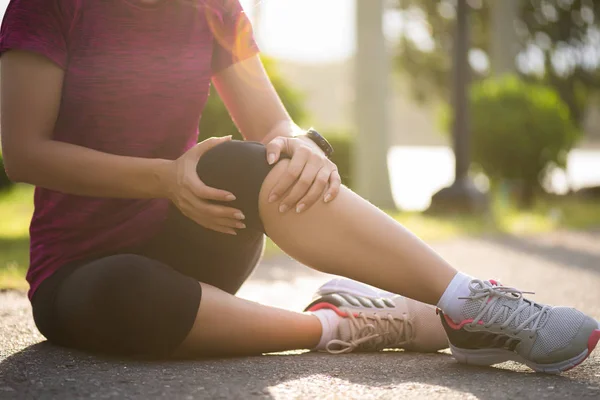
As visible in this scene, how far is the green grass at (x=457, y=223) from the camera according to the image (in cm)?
514

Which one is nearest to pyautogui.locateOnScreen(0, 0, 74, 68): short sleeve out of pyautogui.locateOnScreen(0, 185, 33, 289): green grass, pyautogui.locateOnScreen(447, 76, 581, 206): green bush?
pyautogui.locateOnScreen(0, 185, 33, 289): green grass

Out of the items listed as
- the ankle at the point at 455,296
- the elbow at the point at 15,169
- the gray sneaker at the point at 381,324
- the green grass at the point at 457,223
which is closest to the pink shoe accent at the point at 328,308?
the gray sneaker at the point at 381,324

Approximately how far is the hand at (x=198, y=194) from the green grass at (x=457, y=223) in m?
2.51

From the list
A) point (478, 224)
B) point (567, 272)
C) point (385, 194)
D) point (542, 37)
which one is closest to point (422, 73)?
point (542, 37)

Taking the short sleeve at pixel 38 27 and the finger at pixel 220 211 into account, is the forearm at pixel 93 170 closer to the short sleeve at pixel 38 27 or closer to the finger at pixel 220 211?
the finger at pixel 220 211

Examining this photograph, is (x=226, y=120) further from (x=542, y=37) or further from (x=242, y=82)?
(x=542, y=37)

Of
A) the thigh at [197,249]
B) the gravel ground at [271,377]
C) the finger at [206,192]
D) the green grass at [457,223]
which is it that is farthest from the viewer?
the green grass at [457,223]

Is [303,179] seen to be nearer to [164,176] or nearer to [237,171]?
[237,171]

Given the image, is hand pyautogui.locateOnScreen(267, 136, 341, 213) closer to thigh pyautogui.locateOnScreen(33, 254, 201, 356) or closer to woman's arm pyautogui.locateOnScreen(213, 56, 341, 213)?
woman's arm pyautogui.locateOnScreen(213, 56, 341, 213)

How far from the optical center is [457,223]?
6.85m

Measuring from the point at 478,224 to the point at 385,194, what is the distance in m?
2.50

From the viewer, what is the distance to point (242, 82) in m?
2.28

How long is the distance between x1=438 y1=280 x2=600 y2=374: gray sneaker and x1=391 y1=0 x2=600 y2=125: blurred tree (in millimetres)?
16005

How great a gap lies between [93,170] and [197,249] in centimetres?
37
